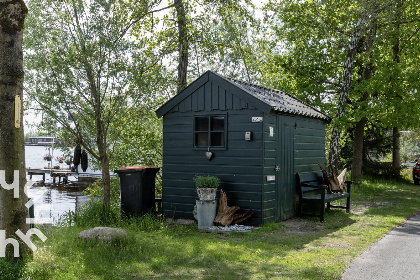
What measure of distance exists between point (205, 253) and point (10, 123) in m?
3.31

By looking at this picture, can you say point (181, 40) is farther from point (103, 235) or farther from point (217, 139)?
point (103, 235)

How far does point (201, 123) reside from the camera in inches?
399

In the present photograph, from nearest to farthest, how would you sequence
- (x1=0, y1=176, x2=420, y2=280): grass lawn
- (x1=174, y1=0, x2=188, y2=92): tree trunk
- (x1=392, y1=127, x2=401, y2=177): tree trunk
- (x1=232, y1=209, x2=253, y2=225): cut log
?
(x1=0, y1=176, x2=420, y2=280): grass lawn, (x1=232, y1=209, x2=253, y2=225): cut log, (x1=174, y1=0, x2=188, y2=92): tree trunk, (x1=392, y1=127, x2=401, y2=177): tree trunk

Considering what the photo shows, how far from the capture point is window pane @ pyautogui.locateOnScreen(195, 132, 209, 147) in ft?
33.0

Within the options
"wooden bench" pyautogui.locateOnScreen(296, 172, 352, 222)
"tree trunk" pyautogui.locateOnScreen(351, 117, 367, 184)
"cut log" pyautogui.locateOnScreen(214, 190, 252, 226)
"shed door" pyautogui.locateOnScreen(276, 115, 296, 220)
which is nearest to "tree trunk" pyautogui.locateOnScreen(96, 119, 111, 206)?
"cut log" pyautogui.locateOnScreen(214, 190, 252, 226)

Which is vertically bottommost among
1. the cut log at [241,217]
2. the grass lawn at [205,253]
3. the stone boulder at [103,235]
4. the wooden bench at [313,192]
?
the grass lawn at [205,253]

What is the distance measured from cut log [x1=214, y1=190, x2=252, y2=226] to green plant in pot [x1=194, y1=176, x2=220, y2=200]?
11.7 inches

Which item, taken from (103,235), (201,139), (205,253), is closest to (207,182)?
(201,139)

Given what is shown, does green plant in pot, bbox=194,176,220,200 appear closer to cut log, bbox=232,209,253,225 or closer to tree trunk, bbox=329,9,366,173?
cut log, bbox=232,209,253,225

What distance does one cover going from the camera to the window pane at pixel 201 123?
1005cm

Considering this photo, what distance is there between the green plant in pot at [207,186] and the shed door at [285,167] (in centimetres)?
149

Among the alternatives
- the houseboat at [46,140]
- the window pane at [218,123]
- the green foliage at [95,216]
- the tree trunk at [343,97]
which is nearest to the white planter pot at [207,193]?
the window pane at [218,123]

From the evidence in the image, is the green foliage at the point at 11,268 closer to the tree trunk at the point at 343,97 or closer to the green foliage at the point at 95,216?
the green foliage at the point at 95,216

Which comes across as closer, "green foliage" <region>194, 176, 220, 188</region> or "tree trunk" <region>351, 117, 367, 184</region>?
"green foliage" <region>194, 176, 220, 188</region>
